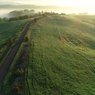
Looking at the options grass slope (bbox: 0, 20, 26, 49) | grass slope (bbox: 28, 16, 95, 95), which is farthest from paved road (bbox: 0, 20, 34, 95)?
grass slope (bbox: 0, 20, 26, 49)

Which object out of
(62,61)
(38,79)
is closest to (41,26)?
(62,61)

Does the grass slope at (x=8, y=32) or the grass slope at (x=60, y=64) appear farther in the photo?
the grass slope at (x=8, y=32)

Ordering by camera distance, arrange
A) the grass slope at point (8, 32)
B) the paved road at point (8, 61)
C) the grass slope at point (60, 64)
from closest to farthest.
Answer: the grass slope at point (60, 64), the paved road at point (8, 61), the grass slope at point (8, 32)

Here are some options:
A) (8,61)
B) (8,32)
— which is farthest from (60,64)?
(8,32)

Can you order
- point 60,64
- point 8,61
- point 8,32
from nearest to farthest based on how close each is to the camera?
point 8,61
point 60,64
point 8,32

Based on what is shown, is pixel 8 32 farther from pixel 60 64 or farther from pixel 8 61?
pixel 60 64

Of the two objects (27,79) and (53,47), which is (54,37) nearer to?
(53,47)

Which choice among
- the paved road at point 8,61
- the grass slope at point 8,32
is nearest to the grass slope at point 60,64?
the paved road at point 8,61

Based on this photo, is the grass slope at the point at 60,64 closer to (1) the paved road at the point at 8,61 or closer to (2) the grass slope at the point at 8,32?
(1) the paved road at the point at 8,61
